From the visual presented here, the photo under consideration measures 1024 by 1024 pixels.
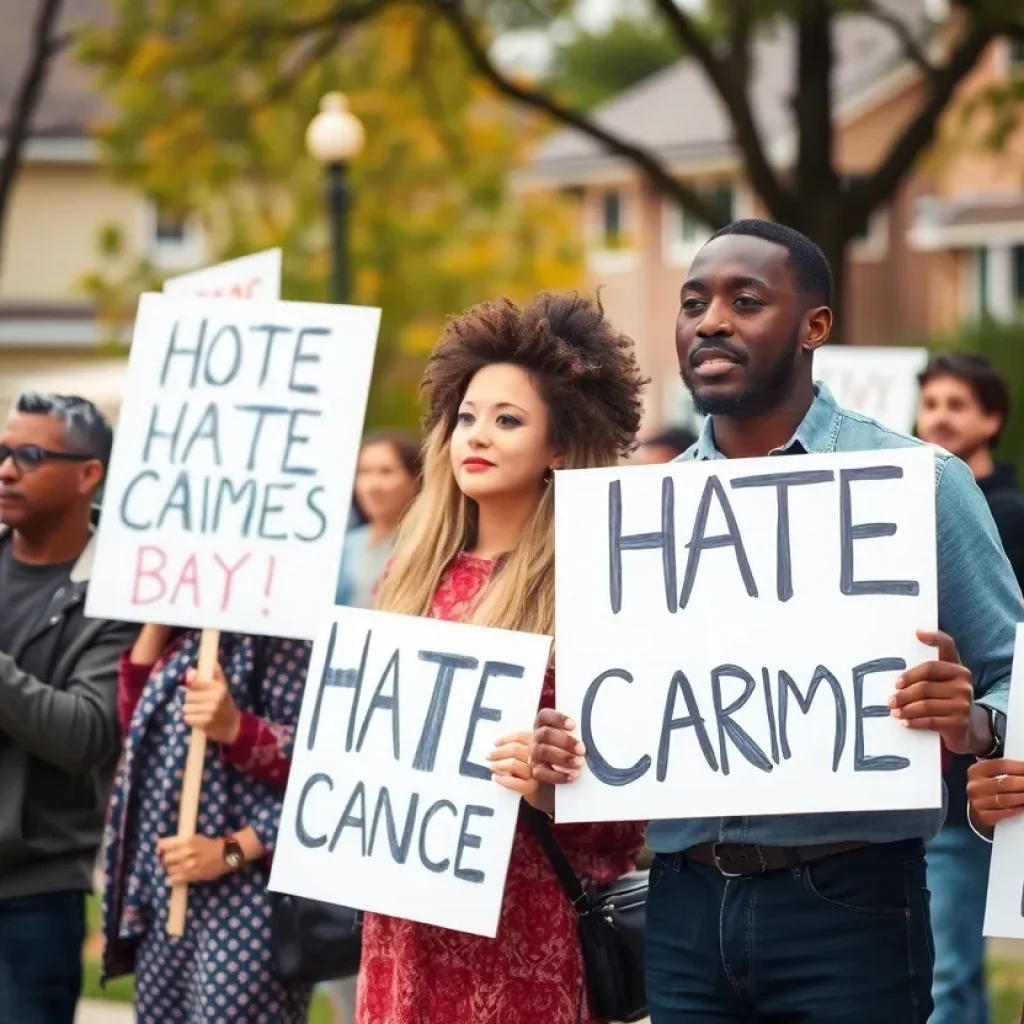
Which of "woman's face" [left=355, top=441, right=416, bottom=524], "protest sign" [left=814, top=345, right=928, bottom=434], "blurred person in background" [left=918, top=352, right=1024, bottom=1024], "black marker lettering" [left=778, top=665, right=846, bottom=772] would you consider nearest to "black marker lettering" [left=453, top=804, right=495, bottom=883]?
"black marker lettering" [left=778, top=665, right=846, bottom=772]

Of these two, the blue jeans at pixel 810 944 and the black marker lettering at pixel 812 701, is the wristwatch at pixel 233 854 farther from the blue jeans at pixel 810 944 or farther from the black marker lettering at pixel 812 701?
the black marker lettering at pixel 812 701

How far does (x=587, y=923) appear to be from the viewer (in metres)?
4.27

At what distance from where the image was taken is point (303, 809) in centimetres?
437

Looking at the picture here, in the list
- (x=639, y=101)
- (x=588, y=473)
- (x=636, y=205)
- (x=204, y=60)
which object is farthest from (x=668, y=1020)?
(x=639, y=101)

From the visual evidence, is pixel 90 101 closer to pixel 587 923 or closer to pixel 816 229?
pixel 816 229

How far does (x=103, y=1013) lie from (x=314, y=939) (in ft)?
11.7

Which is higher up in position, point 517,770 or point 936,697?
point 936,697

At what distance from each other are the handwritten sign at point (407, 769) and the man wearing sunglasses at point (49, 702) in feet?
3.02

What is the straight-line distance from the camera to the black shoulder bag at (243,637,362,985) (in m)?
4.88

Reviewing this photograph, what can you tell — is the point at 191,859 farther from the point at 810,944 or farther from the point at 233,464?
the point at 810,944

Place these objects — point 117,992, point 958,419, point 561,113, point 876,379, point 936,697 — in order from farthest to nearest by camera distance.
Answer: point 561,113 → point 876,379 → point 117,992 → point 958,419 → point 936,697

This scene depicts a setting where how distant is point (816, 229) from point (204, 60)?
15.9 feet

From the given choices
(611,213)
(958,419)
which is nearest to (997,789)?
(958,419)

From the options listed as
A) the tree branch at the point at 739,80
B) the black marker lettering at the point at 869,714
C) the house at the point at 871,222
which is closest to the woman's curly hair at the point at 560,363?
the black marker lettering at the point at 869,714
